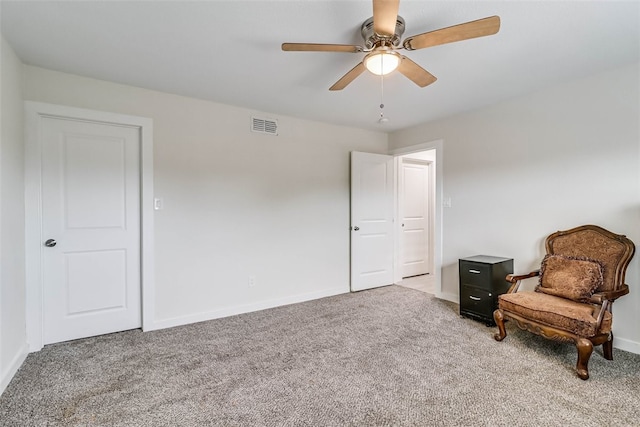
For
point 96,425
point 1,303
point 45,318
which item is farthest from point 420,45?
point 45,318

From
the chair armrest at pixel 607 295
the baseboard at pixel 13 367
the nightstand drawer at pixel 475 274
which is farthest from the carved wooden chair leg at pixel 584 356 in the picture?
the baseboard at pixel 13 367

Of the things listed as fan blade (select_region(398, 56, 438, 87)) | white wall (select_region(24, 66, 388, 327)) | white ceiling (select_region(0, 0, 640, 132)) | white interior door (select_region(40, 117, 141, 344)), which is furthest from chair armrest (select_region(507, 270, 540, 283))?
white interior door (select_region(40, 117, 141, 344))

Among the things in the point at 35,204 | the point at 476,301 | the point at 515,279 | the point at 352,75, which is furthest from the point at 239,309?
the point at 515,279

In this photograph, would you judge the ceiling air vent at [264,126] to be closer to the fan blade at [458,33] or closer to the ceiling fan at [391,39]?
the ceiling fan at [391,39]

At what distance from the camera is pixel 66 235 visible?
2732mm

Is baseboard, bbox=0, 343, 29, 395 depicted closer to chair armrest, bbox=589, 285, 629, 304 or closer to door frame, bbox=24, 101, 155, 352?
door frame, bbox=24, 101, 155, 352

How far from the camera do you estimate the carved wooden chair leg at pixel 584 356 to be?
210 centimetres

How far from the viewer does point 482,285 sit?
3135 mm

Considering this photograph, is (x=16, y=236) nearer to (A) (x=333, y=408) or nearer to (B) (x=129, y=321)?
(B) (x=129, y=321)

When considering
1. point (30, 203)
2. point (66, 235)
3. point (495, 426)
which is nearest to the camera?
point (495, 426)

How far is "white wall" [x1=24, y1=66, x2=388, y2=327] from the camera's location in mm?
3062

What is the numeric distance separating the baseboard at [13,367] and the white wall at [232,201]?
95 centimetres

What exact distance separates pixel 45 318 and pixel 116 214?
103cm

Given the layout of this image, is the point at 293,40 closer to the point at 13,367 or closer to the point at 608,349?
the point at 13,367
